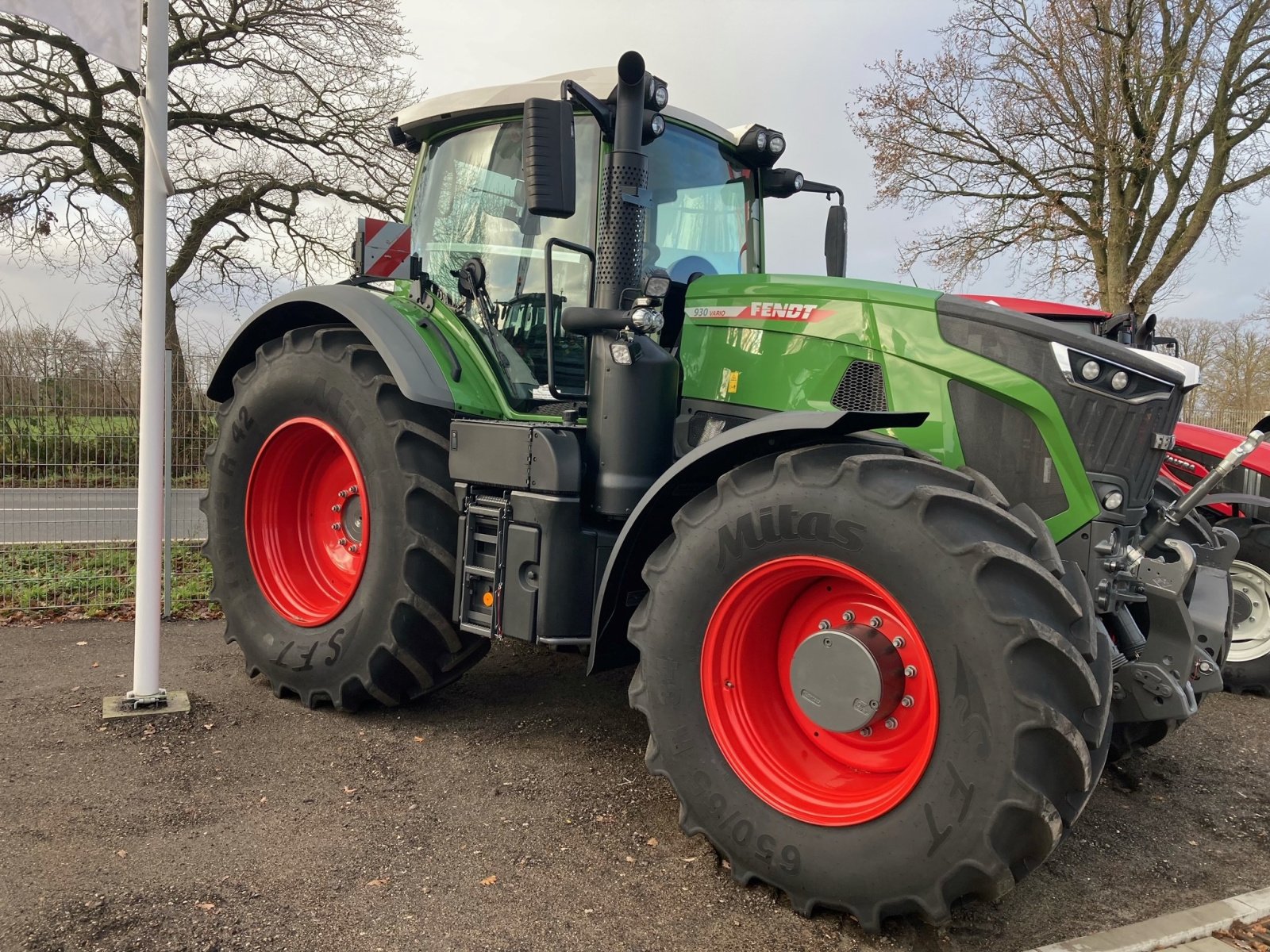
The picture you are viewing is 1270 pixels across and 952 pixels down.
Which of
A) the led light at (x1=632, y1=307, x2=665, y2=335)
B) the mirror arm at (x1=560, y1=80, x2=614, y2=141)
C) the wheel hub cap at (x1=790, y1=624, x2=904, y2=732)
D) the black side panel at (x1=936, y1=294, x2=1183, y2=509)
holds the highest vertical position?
the mirror arm at (x1=560, y1=80, x2=614, y2=141)

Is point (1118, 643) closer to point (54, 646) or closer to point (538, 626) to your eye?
point (538, 626)

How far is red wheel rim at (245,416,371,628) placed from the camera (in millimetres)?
4508

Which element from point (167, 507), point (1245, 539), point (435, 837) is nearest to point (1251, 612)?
point (1245, 539)

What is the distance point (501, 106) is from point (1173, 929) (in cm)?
384

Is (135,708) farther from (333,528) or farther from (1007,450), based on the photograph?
(1007,450)

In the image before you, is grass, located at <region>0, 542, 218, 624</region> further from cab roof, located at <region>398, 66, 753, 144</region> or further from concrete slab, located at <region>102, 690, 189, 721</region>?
cab roof, located at <region>398, 66, 753, 144</region>

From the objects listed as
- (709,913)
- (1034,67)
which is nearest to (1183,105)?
(1034,67)

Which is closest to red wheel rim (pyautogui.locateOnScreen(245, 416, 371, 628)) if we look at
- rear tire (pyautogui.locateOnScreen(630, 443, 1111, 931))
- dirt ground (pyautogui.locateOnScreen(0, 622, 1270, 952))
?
dirt ground (pyautogui.locateOnScreen(0, 622, 1270, 952))

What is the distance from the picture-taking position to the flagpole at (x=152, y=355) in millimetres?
3877

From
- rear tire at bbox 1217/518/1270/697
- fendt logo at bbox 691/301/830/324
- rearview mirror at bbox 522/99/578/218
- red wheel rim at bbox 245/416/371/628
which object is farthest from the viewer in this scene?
rear tire at bbox 1217/518/1270/697

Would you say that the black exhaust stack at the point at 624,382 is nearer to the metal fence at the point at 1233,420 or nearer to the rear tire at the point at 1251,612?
the rear tire at the point at 1251,612

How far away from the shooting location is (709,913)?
266 centimetres

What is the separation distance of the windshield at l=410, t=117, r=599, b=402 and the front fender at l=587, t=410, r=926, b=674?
91 cm

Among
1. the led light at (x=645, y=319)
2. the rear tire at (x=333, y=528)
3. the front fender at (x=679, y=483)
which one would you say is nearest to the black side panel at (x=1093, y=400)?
the front fender at (x=679, y=483)
